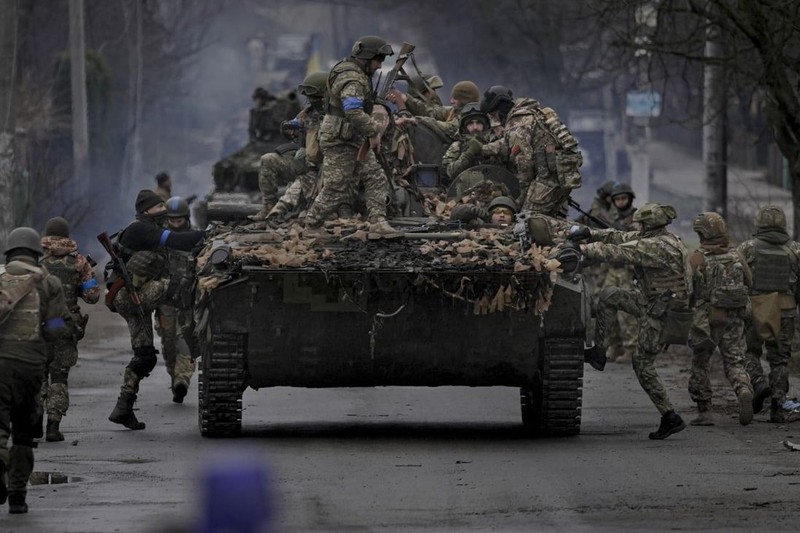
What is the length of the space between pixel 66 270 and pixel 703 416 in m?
4.64

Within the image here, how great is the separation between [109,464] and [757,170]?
43.5m

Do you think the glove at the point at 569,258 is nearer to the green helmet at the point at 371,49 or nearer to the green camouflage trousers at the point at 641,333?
the green camouflage trousers at the point at 641,333

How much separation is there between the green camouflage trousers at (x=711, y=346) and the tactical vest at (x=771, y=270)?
16.2 inches

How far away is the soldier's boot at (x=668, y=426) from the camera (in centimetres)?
1279

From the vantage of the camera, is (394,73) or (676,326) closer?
(676,326)

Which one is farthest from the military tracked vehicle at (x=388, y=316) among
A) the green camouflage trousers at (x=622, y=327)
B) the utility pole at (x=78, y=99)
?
the utility pole at (x=78, y=99)

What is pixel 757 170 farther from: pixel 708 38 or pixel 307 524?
pixel 307 524

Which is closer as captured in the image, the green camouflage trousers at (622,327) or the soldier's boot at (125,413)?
the soldier's boot at (125,413)

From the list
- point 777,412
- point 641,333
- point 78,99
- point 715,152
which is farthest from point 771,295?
point 78,99

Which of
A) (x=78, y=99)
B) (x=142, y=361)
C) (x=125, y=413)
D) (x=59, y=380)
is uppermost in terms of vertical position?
(x=78, y=99)

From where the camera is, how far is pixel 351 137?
13.7 metres

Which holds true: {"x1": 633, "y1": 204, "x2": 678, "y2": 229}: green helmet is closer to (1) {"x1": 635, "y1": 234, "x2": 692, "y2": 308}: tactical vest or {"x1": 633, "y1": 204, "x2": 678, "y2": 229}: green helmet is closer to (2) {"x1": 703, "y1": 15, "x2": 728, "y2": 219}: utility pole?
(1) {"x1": 635, "y1": 234, "x2": 692, "y2": 308}: tactical vest

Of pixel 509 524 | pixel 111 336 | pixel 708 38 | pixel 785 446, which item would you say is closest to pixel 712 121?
pixel 708 38

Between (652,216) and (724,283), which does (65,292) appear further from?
(724,283)
